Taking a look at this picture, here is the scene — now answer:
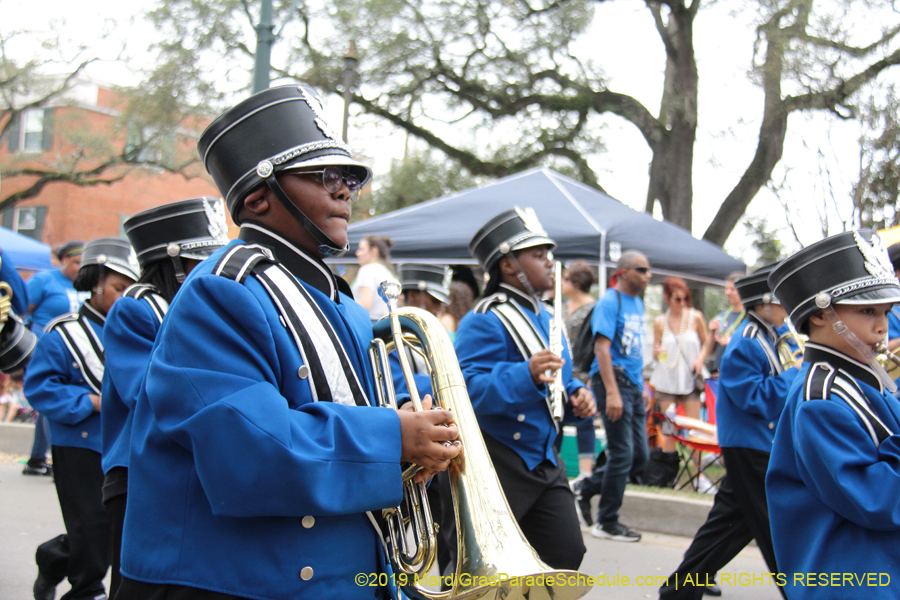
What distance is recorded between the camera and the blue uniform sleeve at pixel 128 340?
3.15m

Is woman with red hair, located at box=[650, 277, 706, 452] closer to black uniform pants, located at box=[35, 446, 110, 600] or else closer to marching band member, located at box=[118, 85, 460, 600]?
black uniform pants, located at box=[35, 446, 110, 600]

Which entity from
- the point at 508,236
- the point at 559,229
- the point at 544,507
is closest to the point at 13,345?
the point at 508,236

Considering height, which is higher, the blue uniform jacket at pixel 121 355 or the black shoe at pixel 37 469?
the blue uniform jacket at pixel 121 355

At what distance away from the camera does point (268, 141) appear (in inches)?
81.1

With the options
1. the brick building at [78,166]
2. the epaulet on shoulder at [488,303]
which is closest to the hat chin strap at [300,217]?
the epaulet on shoulder at [488,303]

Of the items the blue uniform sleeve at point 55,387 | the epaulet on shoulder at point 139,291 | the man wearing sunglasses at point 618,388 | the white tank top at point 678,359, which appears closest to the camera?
the epaulet on shoulder at point 139,291

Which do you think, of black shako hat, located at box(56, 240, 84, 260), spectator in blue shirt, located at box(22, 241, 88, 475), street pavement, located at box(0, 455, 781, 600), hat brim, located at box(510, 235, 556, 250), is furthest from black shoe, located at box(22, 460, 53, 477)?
hat brim, located at box(510, 235, 556, 250)

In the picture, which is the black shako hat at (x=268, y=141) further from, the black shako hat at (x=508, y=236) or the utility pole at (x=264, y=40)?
the utility pole at (x=264, y=40)

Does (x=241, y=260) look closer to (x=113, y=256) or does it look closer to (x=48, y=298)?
(x=113, y=256)

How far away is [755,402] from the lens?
15.0 ft

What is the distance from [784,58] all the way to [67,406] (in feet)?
45.2

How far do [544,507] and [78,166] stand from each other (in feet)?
85.8

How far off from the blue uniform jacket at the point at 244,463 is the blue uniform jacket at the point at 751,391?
326cm

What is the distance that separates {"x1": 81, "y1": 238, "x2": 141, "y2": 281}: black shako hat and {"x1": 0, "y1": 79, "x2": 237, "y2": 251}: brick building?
21141 mm
